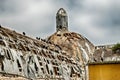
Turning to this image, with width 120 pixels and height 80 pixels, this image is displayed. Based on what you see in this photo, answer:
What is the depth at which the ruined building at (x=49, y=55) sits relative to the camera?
22.5 meters

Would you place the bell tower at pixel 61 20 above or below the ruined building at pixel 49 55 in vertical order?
above

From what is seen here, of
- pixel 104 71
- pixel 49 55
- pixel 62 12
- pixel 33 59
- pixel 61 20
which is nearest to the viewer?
pixel 104 71

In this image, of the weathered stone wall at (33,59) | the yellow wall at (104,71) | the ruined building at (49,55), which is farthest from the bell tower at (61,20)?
the yellow wall at (104,71)

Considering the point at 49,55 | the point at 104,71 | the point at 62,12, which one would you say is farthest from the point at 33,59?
the point at 104,71

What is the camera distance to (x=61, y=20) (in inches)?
1671

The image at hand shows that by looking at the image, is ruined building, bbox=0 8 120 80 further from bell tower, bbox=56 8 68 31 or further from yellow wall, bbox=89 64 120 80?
yellow wall, bbox=89 64 120 80

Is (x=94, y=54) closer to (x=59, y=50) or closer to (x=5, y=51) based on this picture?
(x=59, y=50)

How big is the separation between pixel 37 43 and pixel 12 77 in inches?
329

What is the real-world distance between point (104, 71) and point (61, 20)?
121 ft

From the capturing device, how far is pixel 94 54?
4009 centimetres

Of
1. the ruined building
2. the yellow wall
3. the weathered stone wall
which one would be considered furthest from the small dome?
the yellow wall

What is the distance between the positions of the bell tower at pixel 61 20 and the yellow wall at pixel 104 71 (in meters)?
35.8

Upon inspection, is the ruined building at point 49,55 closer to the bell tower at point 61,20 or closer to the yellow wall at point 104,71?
the bell tower at point 61,20

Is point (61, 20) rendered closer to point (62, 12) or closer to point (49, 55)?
point (62, 12)
